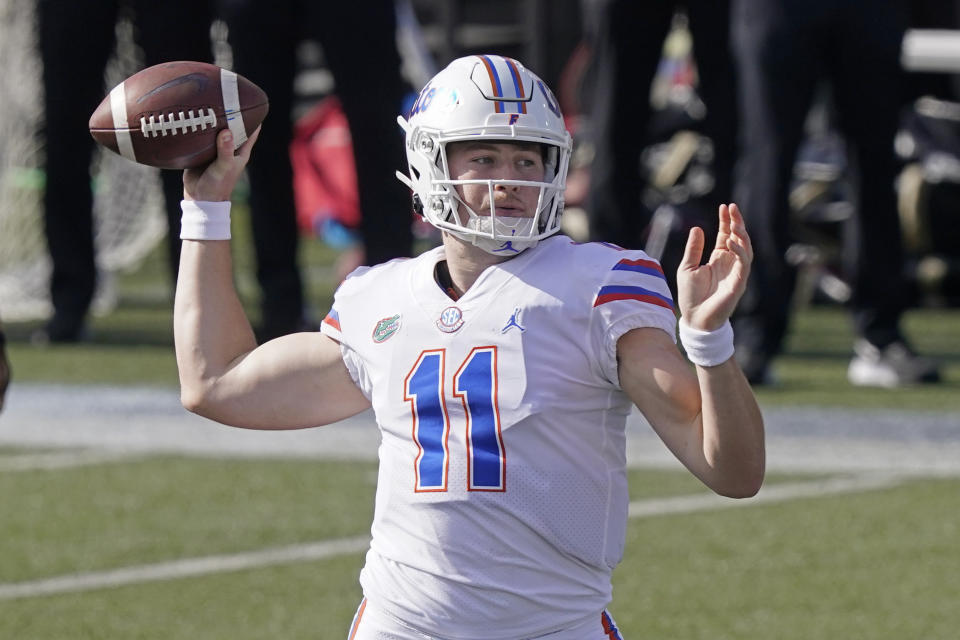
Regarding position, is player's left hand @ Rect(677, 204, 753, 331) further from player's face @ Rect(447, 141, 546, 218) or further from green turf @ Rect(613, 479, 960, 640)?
green turf @ Rect(613, 479, 960, 640)

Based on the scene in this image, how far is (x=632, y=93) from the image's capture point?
743cm

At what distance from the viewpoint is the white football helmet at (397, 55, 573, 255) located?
289cm

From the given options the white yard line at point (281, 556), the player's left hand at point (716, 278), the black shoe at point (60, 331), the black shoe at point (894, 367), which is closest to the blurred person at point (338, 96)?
the black shoe at point (60, 331)

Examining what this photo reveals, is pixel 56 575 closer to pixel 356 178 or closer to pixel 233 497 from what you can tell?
pixel 233 497

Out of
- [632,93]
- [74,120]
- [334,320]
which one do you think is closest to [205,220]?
[334,320]

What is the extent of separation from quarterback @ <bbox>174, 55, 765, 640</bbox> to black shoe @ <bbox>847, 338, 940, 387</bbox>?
4463mm

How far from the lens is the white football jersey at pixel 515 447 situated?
9.27 feet

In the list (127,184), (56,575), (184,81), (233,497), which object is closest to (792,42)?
Result: (233,497)

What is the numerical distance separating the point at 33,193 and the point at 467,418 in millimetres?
8157

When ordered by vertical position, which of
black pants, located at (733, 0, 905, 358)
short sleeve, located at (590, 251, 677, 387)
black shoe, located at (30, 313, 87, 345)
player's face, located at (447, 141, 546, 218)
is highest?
player's face, located at (447, 141, 546, 218)

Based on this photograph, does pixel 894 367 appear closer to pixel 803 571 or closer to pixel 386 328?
pixel 803 571

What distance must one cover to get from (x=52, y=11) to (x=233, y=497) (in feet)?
11.6

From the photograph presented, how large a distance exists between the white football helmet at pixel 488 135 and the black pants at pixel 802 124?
407cm

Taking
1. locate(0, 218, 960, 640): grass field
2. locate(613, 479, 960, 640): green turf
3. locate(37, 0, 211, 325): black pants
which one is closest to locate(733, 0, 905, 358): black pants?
locate(0, 218, 960, 640): grass field
